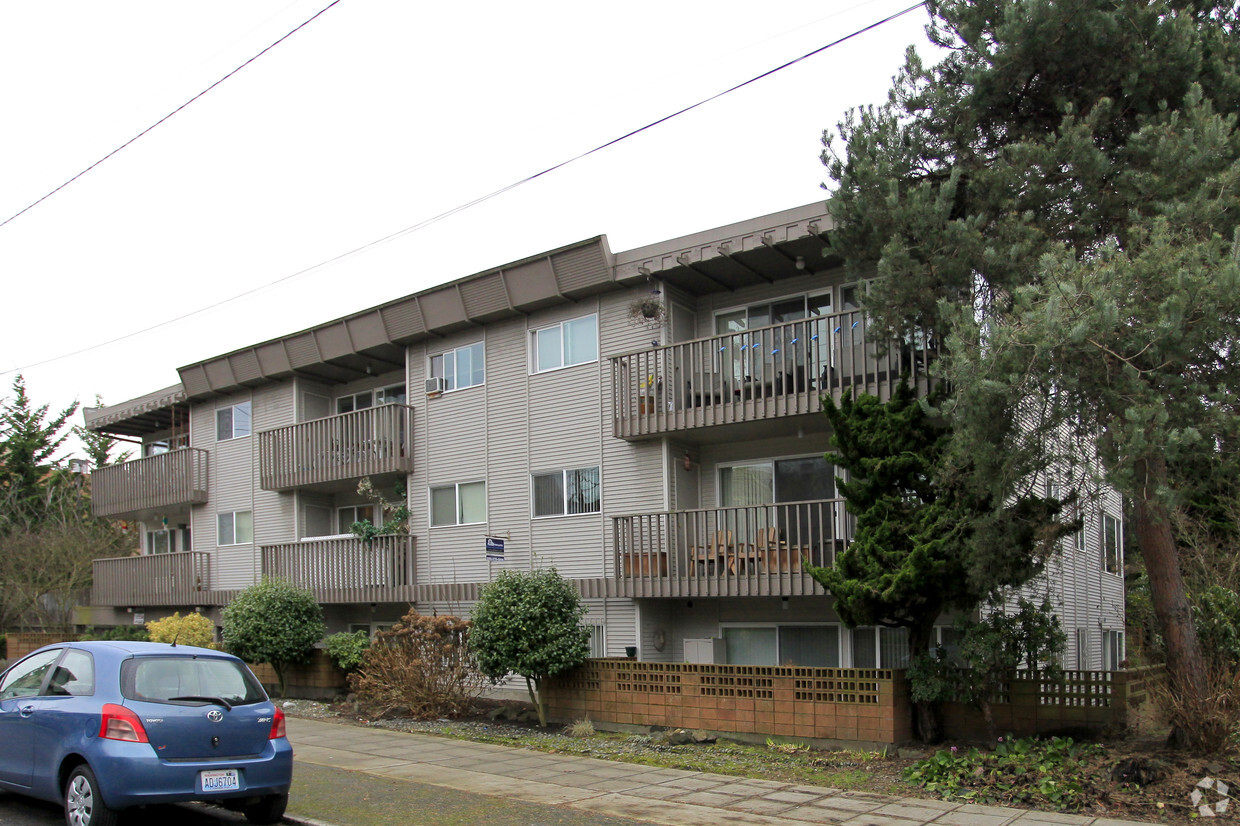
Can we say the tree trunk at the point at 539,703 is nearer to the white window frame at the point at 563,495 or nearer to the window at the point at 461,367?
the white window frame at the point at 563,495

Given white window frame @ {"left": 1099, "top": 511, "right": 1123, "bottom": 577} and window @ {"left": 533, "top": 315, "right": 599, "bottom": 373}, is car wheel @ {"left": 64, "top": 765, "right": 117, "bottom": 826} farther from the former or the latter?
white window frame @ {"left": 1099, "top": 511, "right": 1123, "bottom": 577}

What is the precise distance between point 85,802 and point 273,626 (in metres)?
12.0

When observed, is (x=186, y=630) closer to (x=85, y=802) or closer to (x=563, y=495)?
(x=563, y=495)

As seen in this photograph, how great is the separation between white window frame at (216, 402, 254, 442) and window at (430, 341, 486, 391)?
24.2ft

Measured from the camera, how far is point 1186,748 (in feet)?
34.9

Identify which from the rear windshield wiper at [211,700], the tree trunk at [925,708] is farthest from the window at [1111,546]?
the rear windshield wiper at [211,700]

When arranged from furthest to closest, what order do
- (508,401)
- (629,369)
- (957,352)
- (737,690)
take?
(508,401) < (629,369) < (737,690) < (957,352)

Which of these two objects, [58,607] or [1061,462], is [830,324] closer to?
[1061,462]

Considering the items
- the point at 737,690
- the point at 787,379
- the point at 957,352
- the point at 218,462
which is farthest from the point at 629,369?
the point at 218,462

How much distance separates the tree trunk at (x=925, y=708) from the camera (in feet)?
41.9

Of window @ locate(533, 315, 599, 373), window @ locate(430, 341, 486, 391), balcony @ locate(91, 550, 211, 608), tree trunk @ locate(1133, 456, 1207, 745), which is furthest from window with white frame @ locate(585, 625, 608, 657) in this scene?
balcony @ locate(91, 550, 211, 608)

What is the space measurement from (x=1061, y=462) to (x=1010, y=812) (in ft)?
11.7

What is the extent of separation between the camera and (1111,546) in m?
23.4

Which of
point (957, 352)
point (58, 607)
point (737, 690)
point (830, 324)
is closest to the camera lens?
point (957, 352)
